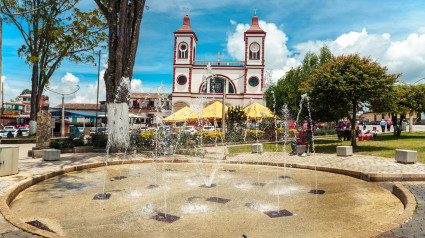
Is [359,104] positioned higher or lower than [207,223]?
higher

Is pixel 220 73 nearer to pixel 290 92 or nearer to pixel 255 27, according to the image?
pixel 255 27

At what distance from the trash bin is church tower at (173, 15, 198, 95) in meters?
38.8

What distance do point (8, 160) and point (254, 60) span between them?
41.7 meters

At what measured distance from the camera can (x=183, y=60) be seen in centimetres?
4569

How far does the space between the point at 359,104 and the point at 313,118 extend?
20.1 ft

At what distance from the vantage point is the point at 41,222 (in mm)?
4008

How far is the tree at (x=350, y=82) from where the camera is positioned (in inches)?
493

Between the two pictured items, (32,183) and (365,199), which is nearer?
(365,199)

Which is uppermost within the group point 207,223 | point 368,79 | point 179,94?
point 179,94

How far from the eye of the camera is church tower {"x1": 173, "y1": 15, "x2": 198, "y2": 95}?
4547 cm

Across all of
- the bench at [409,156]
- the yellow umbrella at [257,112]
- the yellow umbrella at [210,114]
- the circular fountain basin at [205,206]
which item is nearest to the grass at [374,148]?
the bench at [409,156]

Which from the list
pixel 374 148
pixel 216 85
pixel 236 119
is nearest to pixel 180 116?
pixel 236 119

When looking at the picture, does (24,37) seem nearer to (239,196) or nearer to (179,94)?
(239,196)

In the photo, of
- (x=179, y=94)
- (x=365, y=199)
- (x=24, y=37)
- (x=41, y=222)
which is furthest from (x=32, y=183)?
(x=179, y=94)
